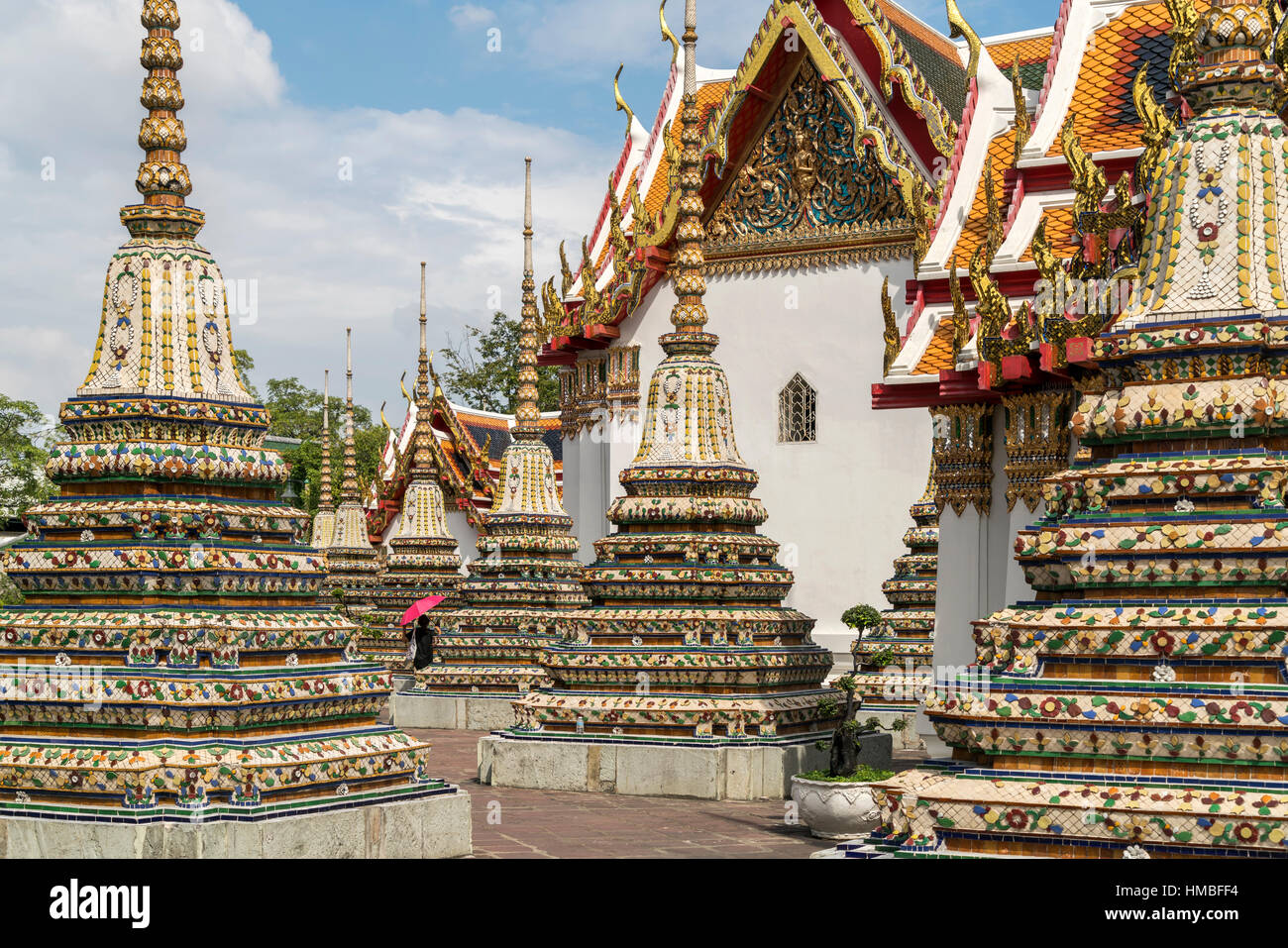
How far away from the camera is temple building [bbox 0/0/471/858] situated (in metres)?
9.41

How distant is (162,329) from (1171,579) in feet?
20.5

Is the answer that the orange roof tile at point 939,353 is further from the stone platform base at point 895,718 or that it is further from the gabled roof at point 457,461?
the gabled roof at point 457,461

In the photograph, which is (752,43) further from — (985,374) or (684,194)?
(985,374)

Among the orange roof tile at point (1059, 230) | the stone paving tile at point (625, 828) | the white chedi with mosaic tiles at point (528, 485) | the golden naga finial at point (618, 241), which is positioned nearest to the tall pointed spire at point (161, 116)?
the stone paving tile at point (625, 828)

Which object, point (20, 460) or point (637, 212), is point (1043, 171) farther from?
point (20, 460)

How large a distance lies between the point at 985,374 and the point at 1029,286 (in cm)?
199

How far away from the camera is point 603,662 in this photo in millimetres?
15250

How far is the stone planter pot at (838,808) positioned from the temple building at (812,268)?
40.9 ft

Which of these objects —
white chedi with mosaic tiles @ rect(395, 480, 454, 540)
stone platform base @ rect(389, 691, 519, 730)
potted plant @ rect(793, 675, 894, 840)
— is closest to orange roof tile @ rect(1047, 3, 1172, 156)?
potted plant @ rect(793, 675, 894, 840)

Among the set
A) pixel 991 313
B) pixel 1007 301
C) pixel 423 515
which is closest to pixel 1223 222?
pixel 991 313

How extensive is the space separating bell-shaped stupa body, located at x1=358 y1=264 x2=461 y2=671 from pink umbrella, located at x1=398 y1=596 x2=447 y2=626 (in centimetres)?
8

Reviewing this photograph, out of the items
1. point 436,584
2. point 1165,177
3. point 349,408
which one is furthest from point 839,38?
point 1165,177

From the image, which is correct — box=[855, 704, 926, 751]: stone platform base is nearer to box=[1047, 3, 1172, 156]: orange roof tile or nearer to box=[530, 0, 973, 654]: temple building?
box=[530, 0, 973, 654]: temple building

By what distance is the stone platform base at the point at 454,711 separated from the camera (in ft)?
71.9
